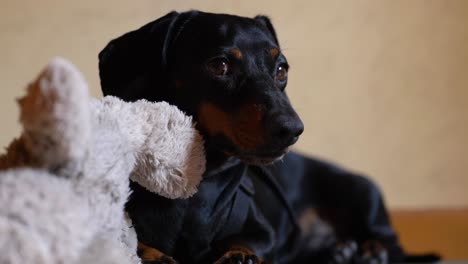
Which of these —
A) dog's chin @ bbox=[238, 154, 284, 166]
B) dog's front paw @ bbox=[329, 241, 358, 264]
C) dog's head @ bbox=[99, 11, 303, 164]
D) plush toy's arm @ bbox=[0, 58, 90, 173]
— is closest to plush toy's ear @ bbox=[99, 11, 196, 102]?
dog's head @ bbox=[99, 11, 303, 164]

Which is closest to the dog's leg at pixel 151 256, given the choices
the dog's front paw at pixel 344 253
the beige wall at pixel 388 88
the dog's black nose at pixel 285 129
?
the dog's black nose at pixel 285 129

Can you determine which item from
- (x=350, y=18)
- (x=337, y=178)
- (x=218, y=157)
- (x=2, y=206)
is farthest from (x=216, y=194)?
(x=350, y=18)

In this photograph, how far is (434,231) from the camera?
7.86 feet

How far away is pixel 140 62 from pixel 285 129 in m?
0.35

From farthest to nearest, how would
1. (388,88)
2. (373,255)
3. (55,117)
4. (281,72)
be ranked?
(388,88), (373,255), (281,72), (55,117)

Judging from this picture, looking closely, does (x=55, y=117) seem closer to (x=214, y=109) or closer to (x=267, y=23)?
(x=214, y=109)

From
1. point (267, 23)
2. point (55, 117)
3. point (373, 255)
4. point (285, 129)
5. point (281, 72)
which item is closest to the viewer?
point (55, 117)

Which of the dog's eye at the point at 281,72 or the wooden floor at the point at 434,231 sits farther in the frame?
the wooden floor at the point at 434,231

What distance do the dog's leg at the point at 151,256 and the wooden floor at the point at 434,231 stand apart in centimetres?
161

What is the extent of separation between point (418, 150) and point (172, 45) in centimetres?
154

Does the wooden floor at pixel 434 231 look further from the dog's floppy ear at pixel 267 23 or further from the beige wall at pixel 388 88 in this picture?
the dog's floppy ear at pixel 267 23

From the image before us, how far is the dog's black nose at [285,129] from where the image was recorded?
96cm

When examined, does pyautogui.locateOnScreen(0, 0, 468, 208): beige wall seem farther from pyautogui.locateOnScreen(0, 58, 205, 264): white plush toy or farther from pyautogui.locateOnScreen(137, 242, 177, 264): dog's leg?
pyautogui.locateOnScreen(0, 58, 205, 264): white plush toy

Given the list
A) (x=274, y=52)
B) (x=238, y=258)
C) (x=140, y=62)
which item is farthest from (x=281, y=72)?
(x=238, y=258)
